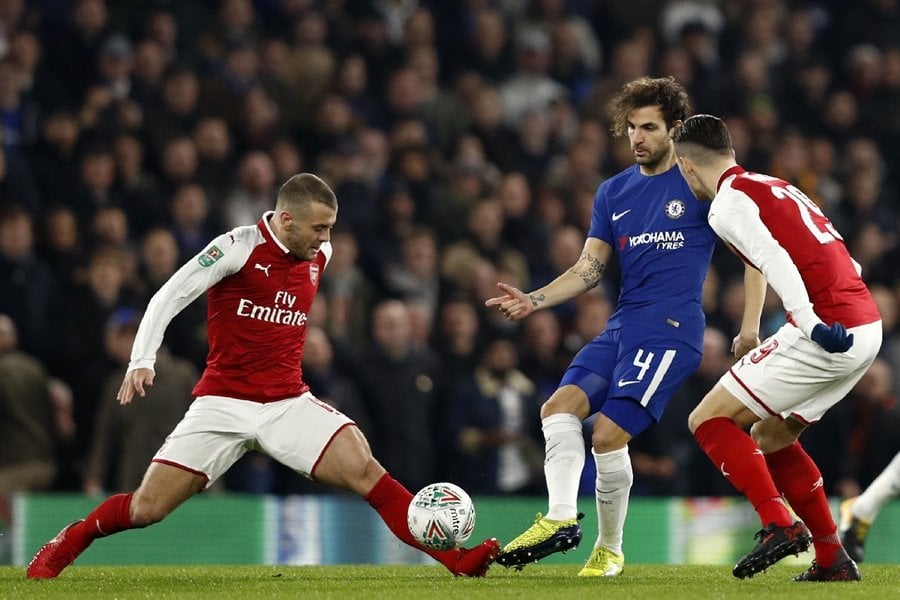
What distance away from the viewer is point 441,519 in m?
7.50

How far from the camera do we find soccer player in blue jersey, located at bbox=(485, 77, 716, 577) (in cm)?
768

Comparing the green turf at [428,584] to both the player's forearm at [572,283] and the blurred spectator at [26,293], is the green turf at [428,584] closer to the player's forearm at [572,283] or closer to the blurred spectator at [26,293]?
the player's forearm at [572,283]

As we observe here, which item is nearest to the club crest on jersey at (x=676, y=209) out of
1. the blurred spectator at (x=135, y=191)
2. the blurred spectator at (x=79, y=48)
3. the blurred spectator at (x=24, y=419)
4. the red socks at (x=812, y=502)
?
the red socks at (x=812, y=502)

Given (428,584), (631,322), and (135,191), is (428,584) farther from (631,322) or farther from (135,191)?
(135,191)

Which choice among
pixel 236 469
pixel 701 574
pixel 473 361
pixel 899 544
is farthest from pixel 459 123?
pixel 701 574

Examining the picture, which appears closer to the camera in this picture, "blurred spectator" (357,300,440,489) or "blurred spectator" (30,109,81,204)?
"blurred spectator" (357,300,440,489)

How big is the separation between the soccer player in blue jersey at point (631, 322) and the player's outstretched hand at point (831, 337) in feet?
3.35

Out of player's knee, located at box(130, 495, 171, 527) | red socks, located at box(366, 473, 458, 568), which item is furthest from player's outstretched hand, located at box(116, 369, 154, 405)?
red socks, located at box(366, 473, 458, 568)

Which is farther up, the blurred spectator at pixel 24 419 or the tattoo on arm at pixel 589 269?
the tattoo on arm at pixel 589 269

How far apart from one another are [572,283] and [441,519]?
1.40m

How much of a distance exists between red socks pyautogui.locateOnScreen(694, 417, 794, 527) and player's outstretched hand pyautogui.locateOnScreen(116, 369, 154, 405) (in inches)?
102

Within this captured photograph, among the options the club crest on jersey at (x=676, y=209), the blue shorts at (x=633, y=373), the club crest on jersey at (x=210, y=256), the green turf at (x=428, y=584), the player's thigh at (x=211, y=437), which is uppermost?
the club crest on jersey at (x=676, y=209)

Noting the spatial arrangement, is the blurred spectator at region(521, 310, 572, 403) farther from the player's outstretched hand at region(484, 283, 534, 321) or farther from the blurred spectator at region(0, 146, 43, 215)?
the player's outstretched hand at region(484, 283, 534, 321)

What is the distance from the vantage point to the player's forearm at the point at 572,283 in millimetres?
7914
